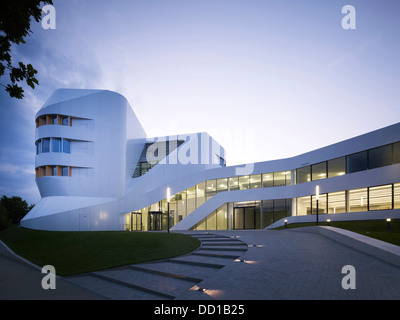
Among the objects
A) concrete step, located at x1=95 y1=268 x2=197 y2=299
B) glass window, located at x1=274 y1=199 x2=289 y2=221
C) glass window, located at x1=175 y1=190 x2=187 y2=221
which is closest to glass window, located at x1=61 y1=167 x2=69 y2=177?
glass window, located at x1=175 y1=190 x2=187 y2=221

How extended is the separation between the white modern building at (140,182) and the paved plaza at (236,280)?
1684 centimetres

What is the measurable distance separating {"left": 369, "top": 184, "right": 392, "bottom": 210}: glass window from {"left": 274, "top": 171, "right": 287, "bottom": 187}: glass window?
30.7 ft

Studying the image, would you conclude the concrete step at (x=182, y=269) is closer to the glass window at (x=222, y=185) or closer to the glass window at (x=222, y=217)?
the glass window at (x=222, y=217)

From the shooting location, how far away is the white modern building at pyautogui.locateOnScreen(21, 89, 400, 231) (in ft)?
85.5

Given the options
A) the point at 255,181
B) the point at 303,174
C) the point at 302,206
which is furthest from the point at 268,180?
the point at 302,206

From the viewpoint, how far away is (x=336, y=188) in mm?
22859

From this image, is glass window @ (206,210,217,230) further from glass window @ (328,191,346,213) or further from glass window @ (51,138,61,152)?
glass window @ (51,138,61,152)

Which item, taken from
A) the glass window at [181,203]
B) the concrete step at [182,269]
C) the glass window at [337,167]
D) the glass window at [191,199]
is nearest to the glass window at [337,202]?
the glass window at [337,167]

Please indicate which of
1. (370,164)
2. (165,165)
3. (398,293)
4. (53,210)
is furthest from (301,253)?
(53,210)

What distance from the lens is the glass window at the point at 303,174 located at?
26297 millimetres

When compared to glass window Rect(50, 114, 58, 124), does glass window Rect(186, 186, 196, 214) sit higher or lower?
lower

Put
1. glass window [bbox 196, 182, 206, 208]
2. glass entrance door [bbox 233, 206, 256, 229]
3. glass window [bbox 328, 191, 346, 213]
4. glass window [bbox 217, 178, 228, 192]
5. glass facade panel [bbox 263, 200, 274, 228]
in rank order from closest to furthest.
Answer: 1. glass window [bbox 328, 191, 346, 213]
2. glass facade panel [bbox 263, 200, 274, 228]
3. glass entrance door [bbox 233, 206, 256, 229]
4. glass window [bbox 196, 182, 206, 208]
5. glass window [bbox 217, 178, 228, 192]

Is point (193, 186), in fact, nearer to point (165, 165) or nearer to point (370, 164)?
point (165, 165)

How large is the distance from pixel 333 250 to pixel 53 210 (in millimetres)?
29350
